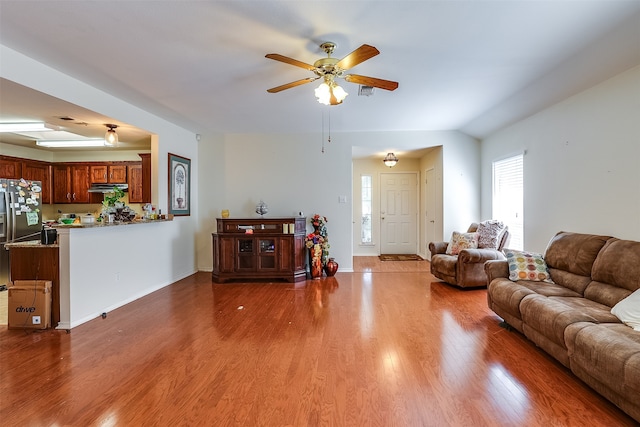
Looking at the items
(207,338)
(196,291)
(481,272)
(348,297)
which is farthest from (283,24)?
(481,272)

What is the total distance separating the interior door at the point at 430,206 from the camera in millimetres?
6332

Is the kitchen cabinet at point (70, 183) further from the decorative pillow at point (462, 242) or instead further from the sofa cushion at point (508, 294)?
the sofa cushion at point (508, 294)

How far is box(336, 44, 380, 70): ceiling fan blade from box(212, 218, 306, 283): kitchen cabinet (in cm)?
299

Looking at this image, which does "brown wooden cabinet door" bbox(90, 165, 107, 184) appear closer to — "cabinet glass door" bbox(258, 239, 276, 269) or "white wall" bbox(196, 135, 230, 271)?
"white wall" bbox(196, 135, 230, 271)

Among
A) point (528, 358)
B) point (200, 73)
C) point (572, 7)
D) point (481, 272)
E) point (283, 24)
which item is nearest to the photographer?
point (572, 7)

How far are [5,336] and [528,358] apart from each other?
4.55 meters

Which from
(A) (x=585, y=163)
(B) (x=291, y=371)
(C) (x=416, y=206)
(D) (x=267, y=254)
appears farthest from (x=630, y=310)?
(C) (x=416, y=206)

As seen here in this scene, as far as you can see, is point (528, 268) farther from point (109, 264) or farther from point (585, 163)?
point (109, 264)

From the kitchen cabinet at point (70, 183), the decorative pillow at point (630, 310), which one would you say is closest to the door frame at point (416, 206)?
the decorative pillow at point (630, 310)

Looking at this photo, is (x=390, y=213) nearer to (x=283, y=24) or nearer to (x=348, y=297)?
(x=348, y=297)

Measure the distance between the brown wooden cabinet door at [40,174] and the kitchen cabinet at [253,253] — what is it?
331 centimetres

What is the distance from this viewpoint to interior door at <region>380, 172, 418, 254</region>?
753 centimetres

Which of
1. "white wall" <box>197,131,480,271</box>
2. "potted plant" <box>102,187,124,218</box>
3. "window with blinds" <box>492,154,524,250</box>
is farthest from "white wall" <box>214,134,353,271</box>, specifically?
"window with blinds" <box>492,154,524,250</box>

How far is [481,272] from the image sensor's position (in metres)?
4.41
